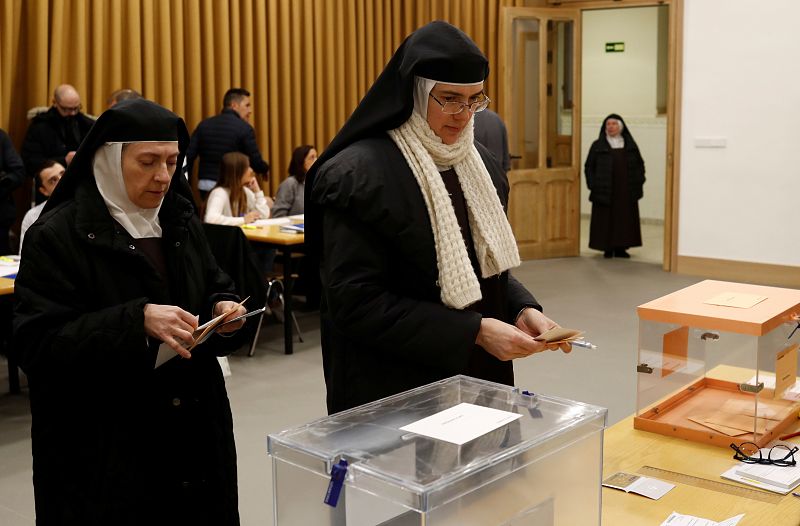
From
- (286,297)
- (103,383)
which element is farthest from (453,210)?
(286,297)

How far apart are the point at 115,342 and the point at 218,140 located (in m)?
5.93

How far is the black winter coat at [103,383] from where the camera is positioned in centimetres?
220

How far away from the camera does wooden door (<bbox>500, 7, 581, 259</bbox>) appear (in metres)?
9.64

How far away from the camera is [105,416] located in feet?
7.43

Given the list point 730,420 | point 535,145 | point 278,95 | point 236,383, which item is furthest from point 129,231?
point 535,145

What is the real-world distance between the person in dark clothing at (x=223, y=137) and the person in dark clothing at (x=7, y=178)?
59.4 inches

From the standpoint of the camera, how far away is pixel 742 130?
855 cm

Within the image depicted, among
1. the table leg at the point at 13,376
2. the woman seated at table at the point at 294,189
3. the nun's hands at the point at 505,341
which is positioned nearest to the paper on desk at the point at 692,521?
the nun's hands at the point at 505,341

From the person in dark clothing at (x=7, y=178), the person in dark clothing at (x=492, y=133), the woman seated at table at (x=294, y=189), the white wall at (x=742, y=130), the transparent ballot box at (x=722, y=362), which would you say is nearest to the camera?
the transparent ballot box at (x=722, y=362)

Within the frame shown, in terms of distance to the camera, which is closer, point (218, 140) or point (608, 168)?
point (218, 140)

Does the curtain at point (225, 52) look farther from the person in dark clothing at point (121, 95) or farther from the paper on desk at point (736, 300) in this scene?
the paper on desk at point (736, 300)

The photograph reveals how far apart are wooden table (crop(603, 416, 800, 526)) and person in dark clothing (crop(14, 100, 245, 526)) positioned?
1.03m

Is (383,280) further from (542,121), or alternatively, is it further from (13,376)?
(542,121)

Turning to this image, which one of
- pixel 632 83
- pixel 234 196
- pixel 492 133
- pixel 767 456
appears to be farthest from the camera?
pixel 632 83
